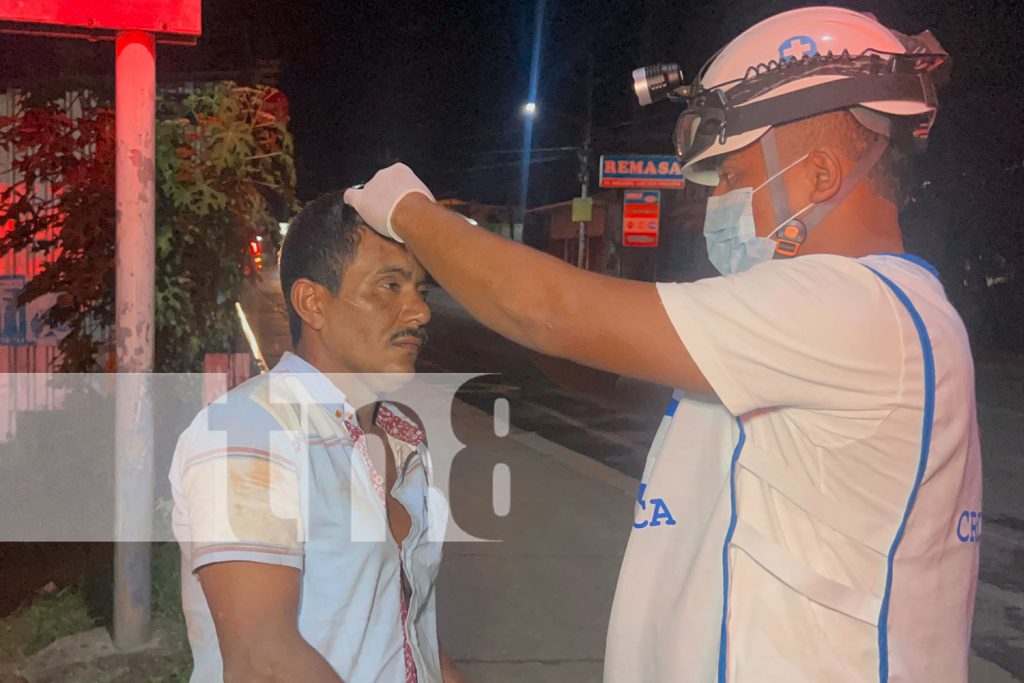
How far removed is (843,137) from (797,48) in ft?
0.57

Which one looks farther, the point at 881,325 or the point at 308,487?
the point at 308,487

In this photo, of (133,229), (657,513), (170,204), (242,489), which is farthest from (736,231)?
(170,204)

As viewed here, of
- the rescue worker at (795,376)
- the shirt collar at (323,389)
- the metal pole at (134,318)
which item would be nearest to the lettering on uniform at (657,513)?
the rescue worker at (795,376)

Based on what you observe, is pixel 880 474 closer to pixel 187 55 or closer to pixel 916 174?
pixel 916 174

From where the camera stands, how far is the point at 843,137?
1.69m

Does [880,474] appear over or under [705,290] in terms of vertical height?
under

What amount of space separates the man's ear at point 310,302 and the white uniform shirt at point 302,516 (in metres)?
0.17

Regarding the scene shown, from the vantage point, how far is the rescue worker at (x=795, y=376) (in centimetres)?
147

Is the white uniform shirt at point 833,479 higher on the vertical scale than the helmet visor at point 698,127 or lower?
lower

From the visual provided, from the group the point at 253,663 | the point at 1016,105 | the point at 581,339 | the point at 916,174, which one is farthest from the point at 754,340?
the point at 1016,105

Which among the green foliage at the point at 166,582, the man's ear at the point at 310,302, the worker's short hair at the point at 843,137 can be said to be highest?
the worker's short hair at the point at 843,137

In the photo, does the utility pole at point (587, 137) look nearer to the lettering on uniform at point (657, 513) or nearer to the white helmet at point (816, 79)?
the white helmet at point (816, 79)

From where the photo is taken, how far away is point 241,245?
16.6ft

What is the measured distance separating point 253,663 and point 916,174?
1.46 meters
